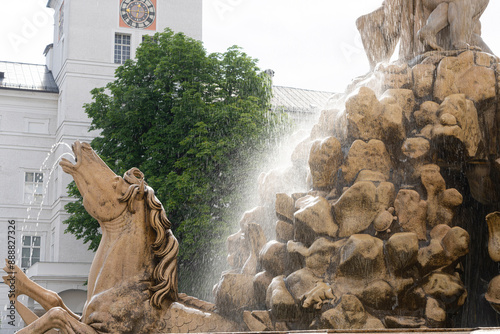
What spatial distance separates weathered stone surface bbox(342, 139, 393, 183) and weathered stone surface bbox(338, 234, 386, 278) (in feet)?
2.97

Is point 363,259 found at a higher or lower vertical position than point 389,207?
lower

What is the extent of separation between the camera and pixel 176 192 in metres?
24.1

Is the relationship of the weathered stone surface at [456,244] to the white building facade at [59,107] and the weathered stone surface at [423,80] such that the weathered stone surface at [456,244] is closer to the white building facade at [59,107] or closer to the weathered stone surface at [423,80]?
the weathered stone surface at [423,80]

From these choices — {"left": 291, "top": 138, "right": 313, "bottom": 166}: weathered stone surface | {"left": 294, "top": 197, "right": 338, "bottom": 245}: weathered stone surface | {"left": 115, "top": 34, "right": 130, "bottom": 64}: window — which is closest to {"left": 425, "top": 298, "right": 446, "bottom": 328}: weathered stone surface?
{"left": 294, "top": 197, "right": 338, "bottom": 245}: weathered stone surface

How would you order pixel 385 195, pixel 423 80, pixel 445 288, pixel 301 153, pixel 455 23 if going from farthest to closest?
pixel 301 153, pixel 455 23, pixel 423 80, pixel 385 195, pixel 445 288

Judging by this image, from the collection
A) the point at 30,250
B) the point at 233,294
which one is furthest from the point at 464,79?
the point at 30,250

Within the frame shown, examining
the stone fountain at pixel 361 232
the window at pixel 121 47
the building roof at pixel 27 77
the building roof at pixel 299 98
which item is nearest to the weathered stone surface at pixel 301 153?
the stone fountain at pixel 361 232

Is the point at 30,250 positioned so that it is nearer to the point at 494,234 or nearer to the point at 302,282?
the point at 302,282

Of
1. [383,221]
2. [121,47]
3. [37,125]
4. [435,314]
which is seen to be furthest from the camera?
[37,125]

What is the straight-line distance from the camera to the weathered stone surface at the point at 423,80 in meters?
8.54

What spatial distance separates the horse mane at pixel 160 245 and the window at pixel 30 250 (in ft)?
128

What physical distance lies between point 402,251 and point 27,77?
47.8 m

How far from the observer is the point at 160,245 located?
25.0 feet

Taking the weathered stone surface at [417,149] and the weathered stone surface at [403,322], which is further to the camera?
the weathered stone surface at [417,149]
